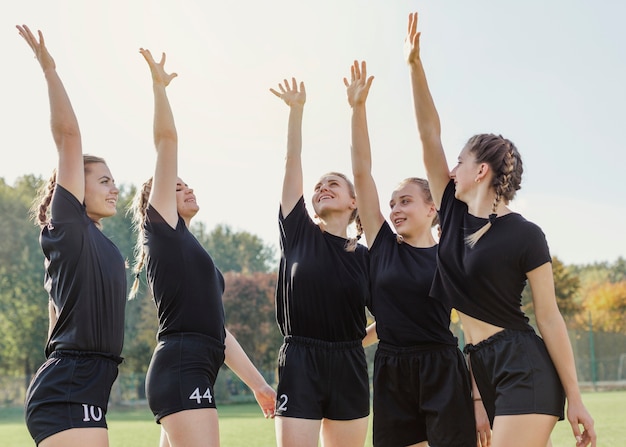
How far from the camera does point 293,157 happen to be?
588 cm

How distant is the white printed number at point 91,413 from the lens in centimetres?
448

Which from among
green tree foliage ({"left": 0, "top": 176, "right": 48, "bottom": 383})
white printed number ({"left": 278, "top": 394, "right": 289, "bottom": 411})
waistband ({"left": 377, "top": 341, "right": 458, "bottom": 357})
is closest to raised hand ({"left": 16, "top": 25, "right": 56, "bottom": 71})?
white printed number ({"left": 278, "top": 394, "right": 289, "bottom": 411})

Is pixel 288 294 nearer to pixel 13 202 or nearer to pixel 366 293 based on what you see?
pixel 366 293

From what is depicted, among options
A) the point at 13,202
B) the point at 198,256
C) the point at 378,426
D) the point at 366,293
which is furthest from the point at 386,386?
the point at 13,202

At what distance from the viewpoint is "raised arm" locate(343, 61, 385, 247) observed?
17.7ft

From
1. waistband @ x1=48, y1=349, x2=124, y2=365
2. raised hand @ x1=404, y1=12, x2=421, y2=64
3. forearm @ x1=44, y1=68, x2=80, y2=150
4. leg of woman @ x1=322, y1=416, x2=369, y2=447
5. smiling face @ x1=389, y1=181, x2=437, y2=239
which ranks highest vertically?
raised hand @ x1=404, y1=12, x2=421, y2=64

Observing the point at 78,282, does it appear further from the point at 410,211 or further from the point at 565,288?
the point at 565,288

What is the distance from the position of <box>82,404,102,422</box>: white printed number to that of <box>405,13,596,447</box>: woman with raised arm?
2.10 metres

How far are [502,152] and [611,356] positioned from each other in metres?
34.1

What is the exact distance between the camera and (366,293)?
585 cm

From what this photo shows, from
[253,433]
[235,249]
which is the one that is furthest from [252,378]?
[235,249]

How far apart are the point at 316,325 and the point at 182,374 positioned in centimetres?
107

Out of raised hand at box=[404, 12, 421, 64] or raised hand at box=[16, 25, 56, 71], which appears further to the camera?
raised hand at box=[16, 25, 56, 71]

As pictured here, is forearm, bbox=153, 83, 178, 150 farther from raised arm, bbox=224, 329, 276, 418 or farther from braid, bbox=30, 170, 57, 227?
raised arm, bbox=224, 329, 276, 418
